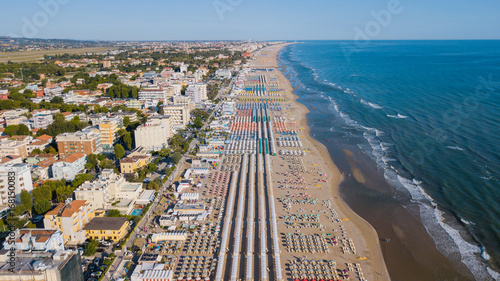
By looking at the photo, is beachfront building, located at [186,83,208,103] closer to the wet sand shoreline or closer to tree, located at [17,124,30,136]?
tree, located at [17,124,30,136]

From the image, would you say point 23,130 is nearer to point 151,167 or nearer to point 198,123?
point 151,167

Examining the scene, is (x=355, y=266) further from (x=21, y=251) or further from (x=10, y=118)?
(x=10, y=118)

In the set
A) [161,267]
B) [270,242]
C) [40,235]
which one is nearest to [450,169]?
[270,242]

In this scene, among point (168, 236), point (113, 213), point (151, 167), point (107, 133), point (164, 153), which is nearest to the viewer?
point (168, 236)

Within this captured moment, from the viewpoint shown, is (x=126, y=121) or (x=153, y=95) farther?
(x=153, y=95)

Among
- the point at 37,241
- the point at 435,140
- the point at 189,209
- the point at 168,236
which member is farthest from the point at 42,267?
the point at 435,140
